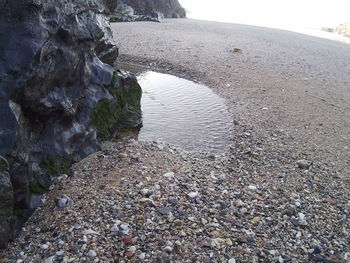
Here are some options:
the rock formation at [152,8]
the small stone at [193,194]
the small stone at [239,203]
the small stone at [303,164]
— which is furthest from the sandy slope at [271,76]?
the rock formation at [152,8]

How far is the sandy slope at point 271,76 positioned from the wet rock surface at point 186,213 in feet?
5.15

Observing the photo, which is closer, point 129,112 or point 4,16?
point 4,16

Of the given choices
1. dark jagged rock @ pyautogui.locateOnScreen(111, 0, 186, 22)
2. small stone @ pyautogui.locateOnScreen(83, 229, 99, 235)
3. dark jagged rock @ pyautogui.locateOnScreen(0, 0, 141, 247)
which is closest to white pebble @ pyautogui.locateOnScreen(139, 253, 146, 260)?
small stone @ pyautogui.locateOnScreen(83, 229, 99, 235)

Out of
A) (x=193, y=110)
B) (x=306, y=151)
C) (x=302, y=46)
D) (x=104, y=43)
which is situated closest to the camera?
(x=306, y=151)

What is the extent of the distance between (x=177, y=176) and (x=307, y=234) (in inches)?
76.1

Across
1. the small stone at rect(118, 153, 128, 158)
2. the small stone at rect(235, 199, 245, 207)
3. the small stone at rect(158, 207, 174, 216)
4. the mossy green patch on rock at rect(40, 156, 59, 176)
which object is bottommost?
the small stone at rect(235, 199, 245, 207)

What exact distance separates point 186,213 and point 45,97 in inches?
95.2

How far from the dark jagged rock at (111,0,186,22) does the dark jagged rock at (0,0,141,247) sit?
16744mm

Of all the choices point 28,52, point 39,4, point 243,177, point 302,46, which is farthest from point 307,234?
point 302,46

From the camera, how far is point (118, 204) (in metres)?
4.11

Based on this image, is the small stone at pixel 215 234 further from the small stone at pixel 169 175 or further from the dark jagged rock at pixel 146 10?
the dark jagged rock at pixel 146 10

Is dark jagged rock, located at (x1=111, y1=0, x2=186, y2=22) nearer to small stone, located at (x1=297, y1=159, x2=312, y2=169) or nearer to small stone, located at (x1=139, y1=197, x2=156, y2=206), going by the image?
small stone, located at (x1=297, y1=159, x2=312, y2=169)

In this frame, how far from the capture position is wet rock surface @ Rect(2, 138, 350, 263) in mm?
3545

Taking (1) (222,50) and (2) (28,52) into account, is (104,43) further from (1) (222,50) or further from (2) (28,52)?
(1) (222,50)
